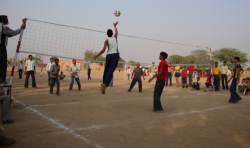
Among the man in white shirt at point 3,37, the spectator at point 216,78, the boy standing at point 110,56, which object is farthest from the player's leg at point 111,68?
the spectator at point 216,78

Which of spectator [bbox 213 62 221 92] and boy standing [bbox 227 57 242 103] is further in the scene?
spectator [bbox 213 62 221 92]

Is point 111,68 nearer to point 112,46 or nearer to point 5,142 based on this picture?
point 112,46

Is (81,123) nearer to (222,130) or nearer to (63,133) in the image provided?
(63,133)

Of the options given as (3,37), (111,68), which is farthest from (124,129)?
(3,37)

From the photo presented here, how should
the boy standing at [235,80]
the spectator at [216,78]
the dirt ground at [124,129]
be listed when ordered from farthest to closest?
Answer: the spectator at [216,78], the boy standing at [235,80], the dirt ground at [124,129]

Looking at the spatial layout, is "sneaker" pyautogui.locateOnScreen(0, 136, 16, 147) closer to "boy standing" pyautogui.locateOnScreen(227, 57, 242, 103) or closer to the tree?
"boy standing" pyautogui.locateOnScreen(227, 57, 242, 103)

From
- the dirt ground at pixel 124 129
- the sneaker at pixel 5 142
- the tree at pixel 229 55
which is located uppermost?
the tree at pixel 229 55

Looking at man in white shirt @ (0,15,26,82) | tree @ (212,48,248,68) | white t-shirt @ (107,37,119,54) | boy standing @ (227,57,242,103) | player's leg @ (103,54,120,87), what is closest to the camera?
man in white shirt @ (0,15,26,82)

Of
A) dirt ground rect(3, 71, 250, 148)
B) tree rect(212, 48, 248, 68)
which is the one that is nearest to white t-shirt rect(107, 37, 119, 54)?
dirt ground rect(3, 71, 250, 148)

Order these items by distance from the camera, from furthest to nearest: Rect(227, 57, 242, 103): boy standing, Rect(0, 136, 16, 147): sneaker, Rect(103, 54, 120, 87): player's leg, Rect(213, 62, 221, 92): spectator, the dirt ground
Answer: Rect(213, 62, 221, 92): spectator → Rect(227, 57, 242, 103): boy standing → Rect(103, 54, 120, 87): player's leg → the dirt ground → Rect(0, 136, 16, 147): sneaker

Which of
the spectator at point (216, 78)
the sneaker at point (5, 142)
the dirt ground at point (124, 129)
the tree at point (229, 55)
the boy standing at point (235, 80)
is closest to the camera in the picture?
the sneaker at point (5, 142)

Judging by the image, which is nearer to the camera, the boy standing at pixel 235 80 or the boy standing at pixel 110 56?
the boy standing at pixel 110 56

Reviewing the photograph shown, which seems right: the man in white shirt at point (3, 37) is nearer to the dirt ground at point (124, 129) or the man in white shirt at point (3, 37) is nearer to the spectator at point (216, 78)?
the dirt ground at point (124, 129)

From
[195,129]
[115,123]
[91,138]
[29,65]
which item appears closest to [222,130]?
[195,129]
